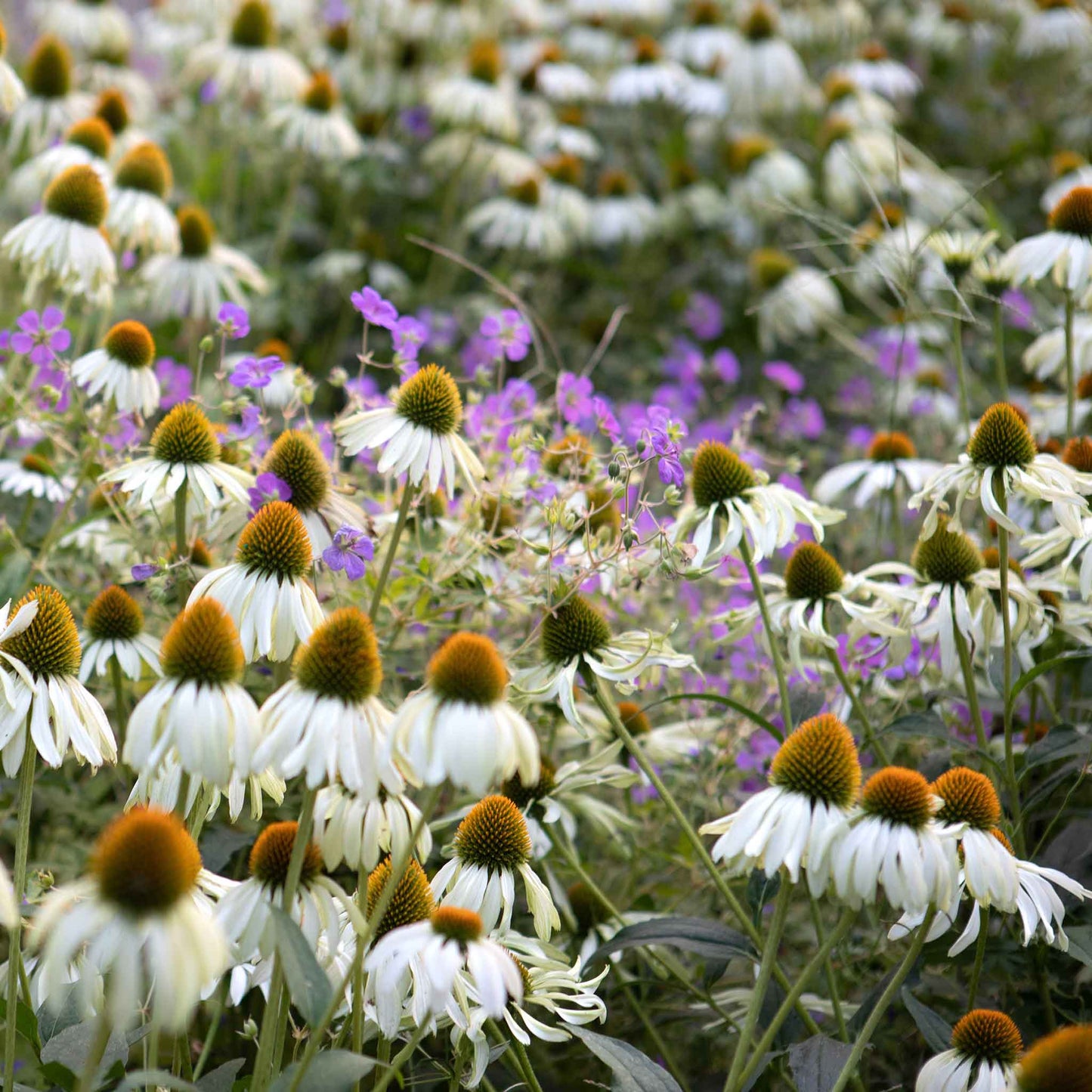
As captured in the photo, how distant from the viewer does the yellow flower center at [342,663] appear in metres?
1.12

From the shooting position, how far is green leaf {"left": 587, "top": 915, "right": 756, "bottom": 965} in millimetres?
1521

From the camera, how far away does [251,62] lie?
3.78 meters

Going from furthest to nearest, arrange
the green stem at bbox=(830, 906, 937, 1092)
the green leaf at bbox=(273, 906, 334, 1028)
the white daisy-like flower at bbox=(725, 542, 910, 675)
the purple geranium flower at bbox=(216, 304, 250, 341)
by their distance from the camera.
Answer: the purple geranium flower at bbox=(216, 304, 250, 341) → the white daisy-like flower at bbox=(725, 542, 910, 675) → the green stem at bbox=(830, 906, 937, 1092) → the green leaf at bbox=(273, 906, 334, 1028)

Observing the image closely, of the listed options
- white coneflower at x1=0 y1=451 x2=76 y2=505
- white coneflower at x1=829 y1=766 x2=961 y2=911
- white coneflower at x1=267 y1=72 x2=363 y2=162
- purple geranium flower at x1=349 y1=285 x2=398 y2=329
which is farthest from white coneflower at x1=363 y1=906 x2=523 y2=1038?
white coneflower at x1=267 y1=72 x2=363 y2=162

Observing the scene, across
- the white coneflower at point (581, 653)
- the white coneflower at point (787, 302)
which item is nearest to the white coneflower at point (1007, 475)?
the white coneflower at point (581, 653)

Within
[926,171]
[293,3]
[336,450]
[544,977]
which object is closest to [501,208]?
[293,3]

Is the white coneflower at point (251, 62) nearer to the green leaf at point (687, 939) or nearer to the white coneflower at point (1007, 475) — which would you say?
the white coneflower at point (1007, 475)

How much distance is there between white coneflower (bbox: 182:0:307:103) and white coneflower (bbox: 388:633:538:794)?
3.14 metres

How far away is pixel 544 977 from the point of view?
1.44 meters

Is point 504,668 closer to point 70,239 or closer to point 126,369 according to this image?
point 126,369

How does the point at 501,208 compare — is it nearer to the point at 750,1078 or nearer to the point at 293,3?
the point at 293,3

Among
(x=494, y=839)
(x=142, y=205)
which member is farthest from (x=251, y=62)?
(x=494, y=839)

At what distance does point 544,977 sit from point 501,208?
10.3 feet

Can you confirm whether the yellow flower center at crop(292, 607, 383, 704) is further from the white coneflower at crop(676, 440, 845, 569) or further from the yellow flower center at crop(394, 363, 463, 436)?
the white coneflower at crop(676, 440, 845, 569)
